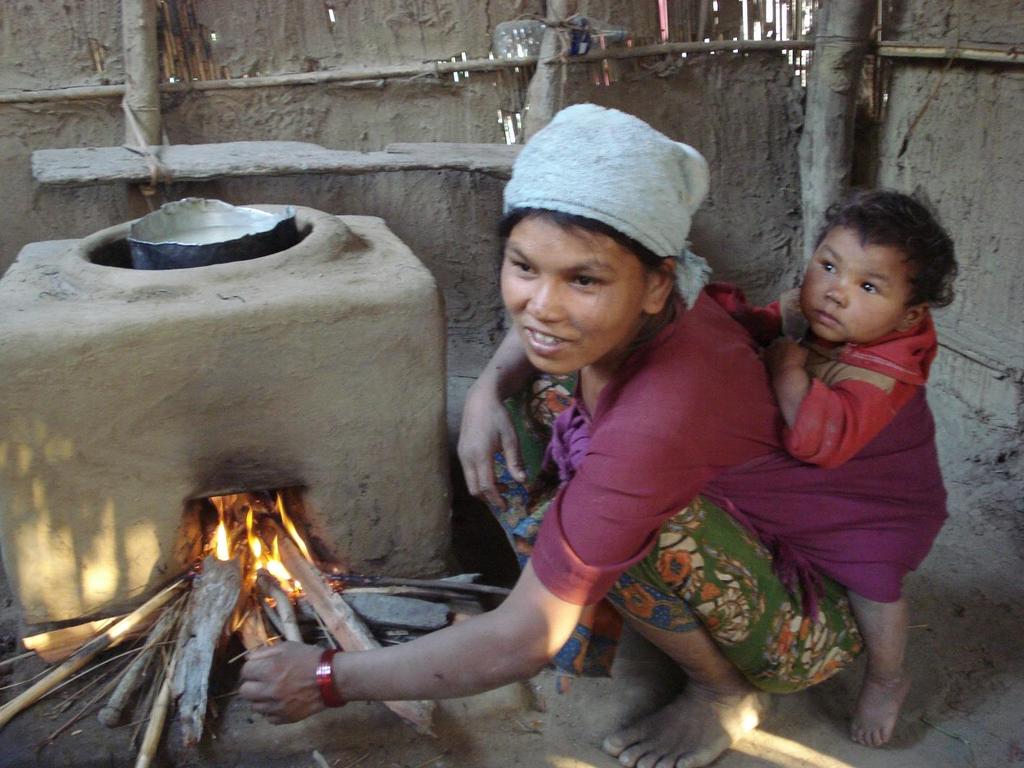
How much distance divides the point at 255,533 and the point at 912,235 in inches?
64.2

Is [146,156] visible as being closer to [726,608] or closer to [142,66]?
[142,66]

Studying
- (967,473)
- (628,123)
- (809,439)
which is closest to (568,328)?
(628,123)

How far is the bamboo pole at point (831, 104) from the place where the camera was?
11.2 ft

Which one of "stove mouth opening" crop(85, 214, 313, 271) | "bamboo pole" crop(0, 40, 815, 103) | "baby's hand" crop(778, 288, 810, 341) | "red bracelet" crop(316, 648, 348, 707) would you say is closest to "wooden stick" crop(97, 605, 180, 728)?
"red bracelet" crop(316, 648, 348, 707)

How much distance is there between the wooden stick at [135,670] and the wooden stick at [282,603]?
19cm

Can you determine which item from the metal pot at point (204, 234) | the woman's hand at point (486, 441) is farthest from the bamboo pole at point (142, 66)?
the woman's hand at point (486, 441)

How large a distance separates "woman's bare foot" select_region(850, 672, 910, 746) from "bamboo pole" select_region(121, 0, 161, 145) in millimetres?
2889

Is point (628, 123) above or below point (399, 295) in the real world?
above

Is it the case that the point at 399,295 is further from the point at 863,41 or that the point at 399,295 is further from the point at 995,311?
the point at 863,41

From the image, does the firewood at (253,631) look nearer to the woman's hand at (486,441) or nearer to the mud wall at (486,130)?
the woman's hand at (486,441)

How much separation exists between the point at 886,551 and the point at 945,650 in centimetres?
64

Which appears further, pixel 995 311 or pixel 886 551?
pixel 995 311

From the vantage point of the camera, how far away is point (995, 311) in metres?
3.06

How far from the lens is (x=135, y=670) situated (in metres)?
1.99
